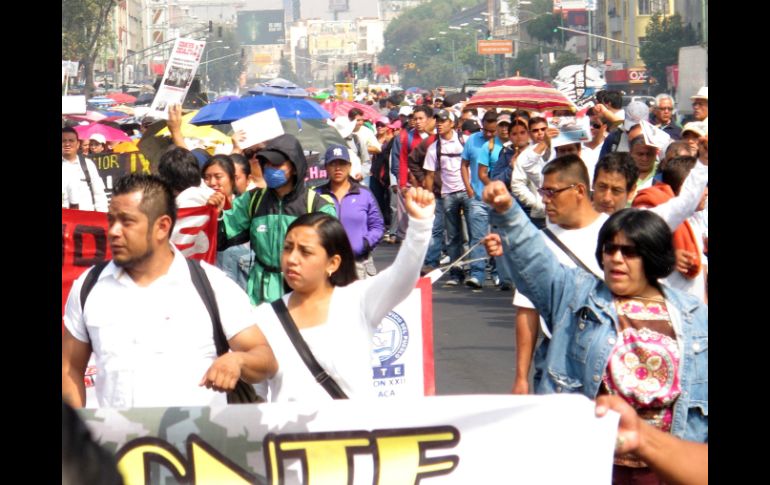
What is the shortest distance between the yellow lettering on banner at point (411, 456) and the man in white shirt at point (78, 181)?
6516 mm

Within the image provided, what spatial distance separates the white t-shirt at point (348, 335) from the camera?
4.82 meters

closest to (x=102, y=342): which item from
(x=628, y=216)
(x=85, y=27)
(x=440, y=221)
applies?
(x=628, y=216)

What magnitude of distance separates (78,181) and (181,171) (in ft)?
9.05

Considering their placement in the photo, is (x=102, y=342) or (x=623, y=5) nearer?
(x=102, y=342)

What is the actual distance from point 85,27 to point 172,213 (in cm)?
6969

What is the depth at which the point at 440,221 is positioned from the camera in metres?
16.1

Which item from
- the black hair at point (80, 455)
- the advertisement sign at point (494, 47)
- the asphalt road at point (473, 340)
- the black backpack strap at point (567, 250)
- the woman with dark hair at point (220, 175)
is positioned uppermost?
the advertisement sign at point (494, 47)

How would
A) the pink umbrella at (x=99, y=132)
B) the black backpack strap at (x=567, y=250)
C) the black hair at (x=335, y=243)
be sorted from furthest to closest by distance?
the pink umbrella at (x=99, y=132), the black backpack strap at (x=567, y=250), the black hair at (x=335, y=243)

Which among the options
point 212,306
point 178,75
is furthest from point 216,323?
point 178,75

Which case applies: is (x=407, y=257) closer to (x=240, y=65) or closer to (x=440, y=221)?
(x=440, y=221)

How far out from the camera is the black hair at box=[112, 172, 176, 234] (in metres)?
4.83

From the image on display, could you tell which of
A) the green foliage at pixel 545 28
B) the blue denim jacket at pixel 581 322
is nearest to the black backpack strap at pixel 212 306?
the blue denim jacket at pixel 581 322

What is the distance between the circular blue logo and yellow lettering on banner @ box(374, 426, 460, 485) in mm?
2820

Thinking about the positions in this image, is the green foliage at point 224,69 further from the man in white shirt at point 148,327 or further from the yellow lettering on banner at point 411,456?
the yellow lettering on banner at point 411,456
